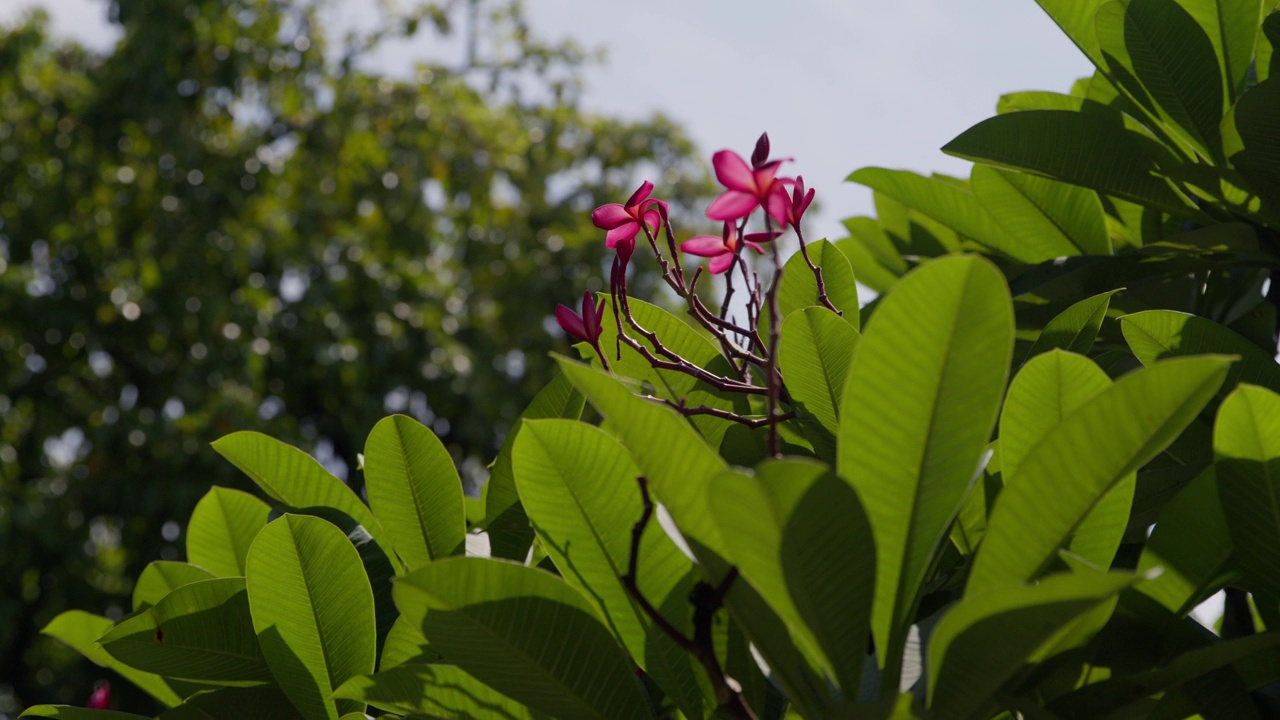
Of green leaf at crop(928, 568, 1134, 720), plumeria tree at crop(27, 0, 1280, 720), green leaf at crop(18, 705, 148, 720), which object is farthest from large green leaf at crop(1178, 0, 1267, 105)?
green leaf at crop(18, 705, 148, 720)

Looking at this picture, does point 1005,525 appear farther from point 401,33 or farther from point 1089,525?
point 401,33

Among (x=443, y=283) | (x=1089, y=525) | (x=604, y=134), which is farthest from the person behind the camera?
(x=604, y=134)

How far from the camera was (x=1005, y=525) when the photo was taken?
500 mm

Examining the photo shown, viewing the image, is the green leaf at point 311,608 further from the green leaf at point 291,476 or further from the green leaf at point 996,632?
the green leaf at point 996,632

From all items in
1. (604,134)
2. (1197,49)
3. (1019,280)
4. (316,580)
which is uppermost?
(604,134)

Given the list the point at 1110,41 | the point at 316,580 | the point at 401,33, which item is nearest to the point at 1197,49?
the point at 1110,41

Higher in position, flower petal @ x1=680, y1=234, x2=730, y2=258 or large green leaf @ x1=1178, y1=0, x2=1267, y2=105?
large green leaf @ x1=1178, y1=0, x2=1267, y2=105

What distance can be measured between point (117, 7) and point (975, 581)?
774 cm

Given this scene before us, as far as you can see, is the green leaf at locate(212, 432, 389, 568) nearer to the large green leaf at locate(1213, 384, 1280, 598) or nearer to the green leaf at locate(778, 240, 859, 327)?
the green leaf at locate(778, 240, 859, 327)

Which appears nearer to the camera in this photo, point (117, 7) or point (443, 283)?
point (117, 7)

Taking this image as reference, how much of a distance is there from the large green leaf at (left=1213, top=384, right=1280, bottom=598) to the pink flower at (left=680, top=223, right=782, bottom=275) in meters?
0.28

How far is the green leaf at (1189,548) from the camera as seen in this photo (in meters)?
0.59

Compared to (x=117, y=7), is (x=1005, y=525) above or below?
below

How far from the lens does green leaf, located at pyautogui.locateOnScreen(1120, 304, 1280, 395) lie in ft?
2.36
